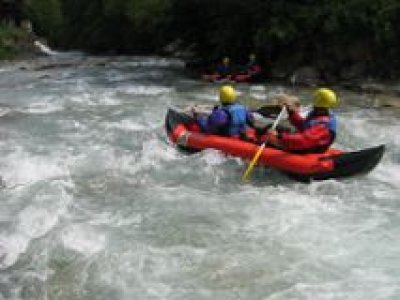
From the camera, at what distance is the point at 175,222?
27.7 feet

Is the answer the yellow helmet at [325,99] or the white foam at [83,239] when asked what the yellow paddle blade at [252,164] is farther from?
the white foam at [83,239]

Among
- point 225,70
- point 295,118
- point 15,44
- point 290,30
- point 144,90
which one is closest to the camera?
point 295,118

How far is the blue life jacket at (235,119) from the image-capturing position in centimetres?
1099

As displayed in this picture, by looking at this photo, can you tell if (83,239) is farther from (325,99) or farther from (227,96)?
(227,96)

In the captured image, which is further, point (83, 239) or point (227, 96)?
point (227, 96)

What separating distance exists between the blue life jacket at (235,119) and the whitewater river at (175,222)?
1.46 ft

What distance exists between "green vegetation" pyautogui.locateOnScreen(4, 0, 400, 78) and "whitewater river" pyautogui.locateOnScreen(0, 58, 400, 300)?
5.29 meters

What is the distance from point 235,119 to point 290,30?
367 inches

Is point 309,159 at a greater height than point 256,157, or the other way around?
point 309,159

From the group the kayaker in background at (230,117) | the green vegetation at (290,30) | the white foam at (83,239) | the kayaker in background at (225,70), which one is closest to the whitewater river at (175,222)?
the white foam at (83,239)

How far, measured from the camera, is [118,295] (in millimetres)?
6668

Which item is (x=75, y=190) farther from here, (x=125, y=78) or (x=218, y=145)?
(x=125, y=78)

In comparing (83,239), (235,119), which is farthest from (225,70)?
(83,239)

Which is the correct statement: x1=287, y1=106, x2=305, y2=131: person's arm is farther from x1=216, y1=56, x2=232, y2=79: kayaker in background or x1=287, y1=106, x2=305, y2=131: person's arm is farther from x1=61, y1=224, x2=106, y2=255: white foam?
x1=216, y1=56, x2=232, y2=79: kayaker in background
